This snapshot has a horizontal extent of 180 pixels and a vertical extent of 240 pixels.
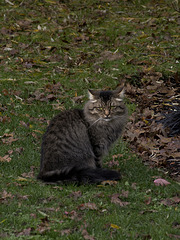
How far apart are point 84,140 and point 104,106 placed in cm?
63

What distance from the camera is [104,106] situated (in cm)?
651

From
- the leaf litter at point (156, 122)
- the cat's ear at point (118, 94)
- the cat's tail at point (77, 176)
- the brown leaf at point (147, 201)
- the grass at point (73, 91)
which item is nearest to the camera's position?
the grass at point (73, 91)

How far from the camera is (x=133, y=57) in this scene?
10961mm

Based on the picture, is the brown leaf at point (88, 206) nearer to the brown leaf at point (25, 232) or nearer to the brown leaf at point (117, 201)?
the brown leaf at point (117, 201)

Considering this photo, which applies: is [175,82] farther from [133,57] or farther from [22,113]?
[22,113]

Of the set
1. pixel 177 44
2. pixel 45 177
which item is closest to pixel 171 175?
pixel 45 177

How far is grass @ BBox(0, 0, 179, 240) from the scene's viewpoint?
4871 mm

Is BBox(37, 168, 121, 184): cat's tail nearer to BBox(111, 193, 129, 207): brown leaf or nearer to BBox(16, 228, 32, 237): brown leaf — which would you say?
BBox(111, 193, 129, 207): brown leaf

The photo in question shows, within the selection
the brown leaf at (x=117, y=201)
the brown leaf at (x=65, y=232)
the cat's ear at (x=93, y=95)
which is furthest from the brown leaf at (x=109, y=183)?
the brown leaf at (x=65, y=232)

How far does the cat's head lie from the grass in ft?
3.08

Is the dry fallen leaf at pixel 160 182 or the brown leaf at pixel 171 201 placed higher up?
the brown leaf at pixel 171 201

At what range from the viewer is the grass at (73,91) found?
4871mm

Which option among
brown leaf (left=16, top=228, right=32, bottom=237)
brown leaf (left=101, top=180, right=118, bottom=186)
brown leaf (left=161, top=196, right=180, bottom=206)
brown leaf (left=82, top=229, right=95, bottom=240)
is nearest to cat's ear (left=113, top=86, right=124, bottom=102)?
brown leaf (left=101, top=180, right=118, bottom=186)

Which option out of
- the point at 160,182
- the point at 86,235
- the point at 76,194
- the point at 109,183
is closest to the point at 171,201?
the point at 160,182
